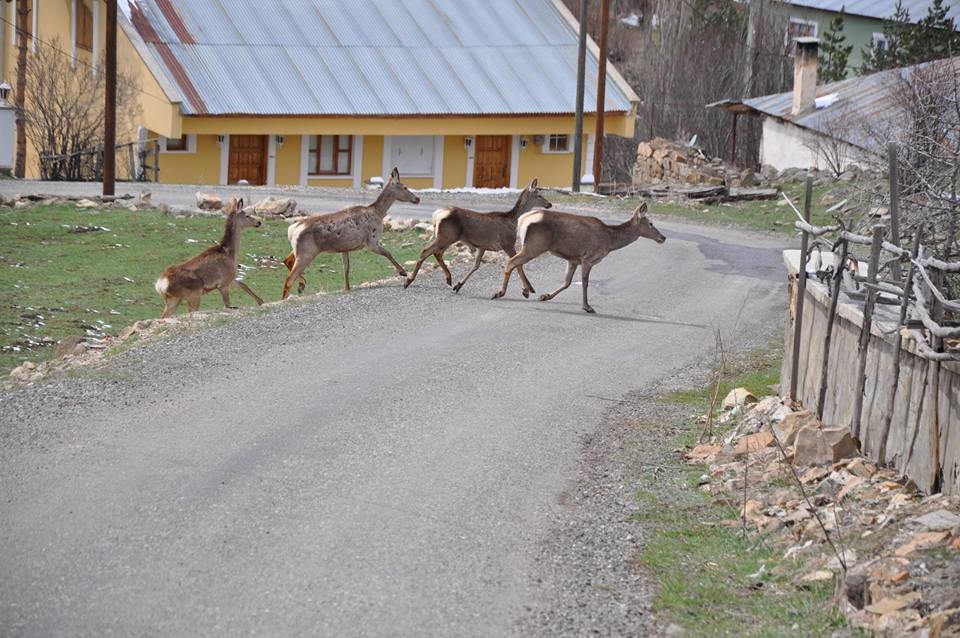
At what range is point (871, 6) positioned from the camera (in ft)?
203

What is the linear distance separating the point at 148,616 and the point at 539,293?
1290 cm

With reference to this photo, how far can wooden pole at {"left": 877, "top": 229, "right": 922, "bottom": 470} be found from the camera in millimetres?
9828

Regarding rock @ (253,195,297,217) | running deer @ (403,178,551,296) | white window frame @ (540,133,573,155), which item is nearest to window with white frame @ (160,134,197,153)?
white window frame @ (540,133,573,155)

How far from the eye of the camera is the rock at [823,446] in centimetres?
1073

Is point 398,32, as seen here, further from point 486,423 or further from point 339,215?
point 486,423

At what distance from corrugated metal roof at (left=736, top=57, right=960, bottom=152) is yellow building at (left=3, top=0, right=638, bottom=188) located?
27.3 feet

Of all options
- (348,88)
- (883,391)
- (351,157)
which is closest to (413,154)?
(351,157)

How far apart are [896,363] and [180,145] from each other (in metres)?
38.4

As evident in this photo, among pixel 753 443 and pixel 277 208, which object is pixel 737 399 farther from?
pixel 277 208

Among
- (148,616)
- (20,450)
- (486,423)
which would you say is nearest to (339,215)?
(486,423)

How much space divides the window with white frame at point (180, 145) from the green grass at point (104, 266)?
16.0 metres

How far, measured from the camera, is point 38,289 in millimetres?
21719

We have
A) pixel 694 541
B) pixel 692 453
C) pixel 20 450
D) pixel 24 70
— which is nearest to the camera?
pixel 694 541

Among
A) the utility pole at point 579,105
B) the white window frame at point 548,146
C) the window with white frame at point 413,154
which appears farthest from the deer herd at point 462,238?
the white window frame at point 548,146
